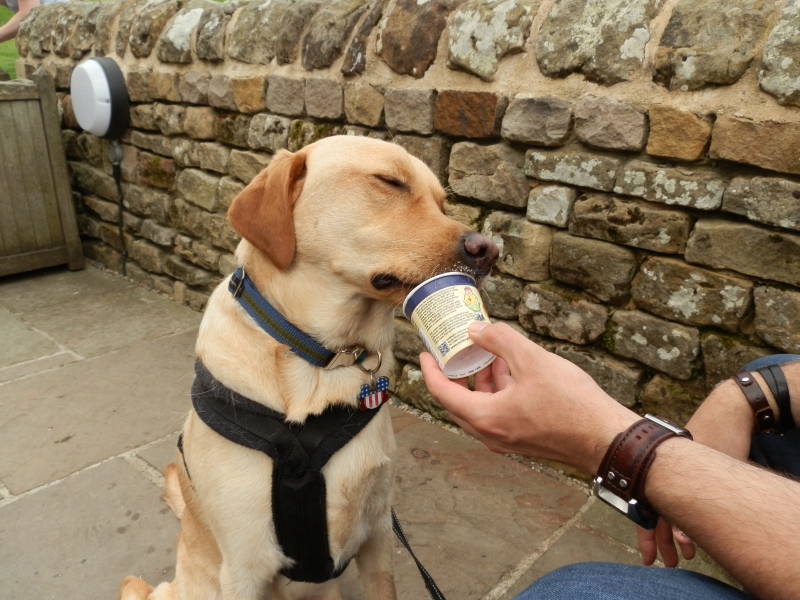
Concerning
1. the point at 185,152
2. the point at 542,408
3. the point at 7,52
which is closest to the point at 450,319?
the point at 542,408

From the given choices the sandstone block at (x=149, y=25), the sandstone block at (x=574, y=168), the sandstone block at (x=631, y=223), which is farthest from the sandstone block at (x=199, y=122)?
the sandstone block at (x=631, y=223)

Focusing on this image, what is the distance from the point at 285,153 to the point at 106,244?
4624 millimetres

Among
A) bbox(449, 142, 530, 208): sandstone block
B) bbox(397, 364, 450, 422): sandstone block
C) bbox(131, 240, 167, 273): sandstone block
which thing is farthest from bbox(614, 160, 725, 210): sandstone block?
bbox(131, 240, 167, 273): sandstone block

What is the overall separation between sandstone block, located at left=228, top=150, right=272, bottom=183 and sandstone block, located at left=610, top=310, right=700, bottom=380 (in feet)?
7.83

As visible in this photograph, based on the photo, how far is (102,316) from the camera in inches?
184

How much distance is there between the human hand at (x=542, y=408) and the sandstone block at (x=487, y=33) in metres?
1.74

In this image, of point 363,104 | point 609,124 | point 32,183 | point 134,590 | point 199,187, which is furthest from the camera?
point 32,183

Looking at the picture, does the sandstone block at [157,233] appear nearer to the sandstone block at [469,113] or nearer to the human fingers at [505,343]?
the sandstone block at [469,113]

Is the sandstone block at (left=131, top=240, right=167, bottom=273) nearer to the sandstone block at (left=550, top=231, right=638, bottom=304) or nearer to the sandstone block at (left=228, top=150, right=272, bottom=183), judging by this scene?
the sandstone block at (left=228, top=150, right=272, bottom=183)

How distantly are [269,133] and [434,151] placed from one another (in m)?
1.30

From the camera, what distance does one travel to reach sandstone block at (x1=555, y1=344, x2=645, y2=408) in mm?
2479

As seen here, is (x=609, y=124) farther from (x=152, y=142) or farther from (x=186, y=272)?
(x=152, y=142)

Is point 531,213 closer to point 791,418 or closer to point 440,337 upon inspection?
point 791,418

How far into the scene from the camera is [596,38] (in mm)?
2275
